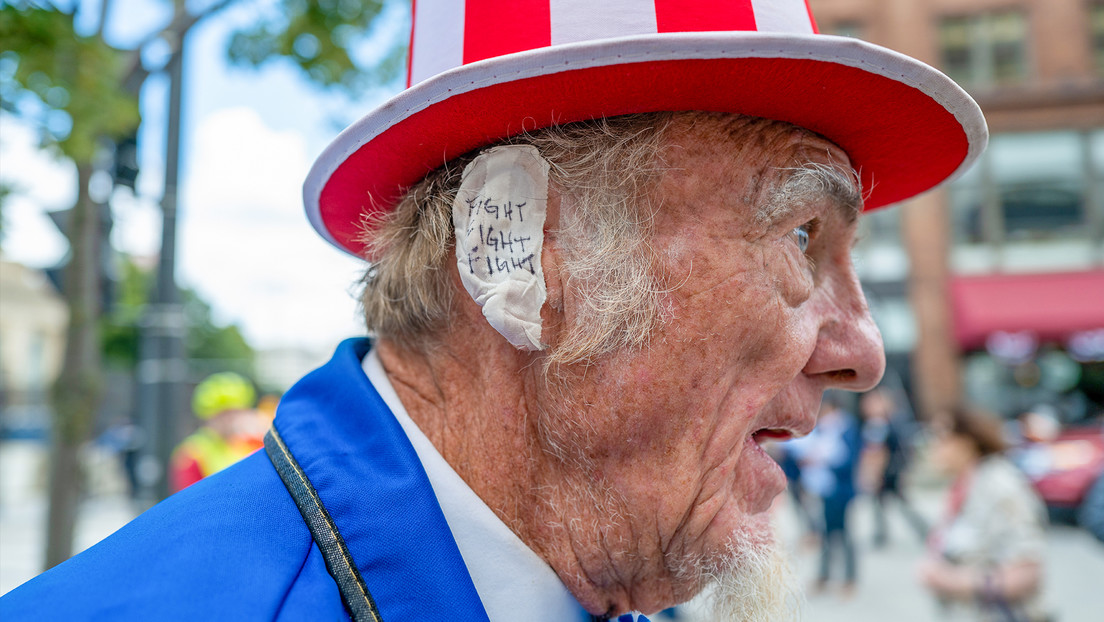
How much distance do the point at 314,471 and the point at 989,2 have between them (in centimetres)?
2105

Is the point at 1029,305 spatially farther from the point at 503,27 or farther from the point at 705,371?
the point at 503,27

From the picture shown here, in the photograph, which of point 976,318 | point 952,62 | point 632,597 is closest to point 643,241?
point 632,597

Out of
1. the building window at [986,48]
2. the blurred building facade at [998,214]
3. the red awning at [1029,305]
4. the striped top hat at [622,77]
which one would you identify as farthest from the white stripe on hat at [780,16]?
the building window at [986,48]

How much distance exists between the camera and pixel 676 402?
4.25ft

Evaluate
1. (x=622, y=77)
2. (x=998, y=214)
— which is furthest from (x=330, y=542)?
(x=998, y=214)

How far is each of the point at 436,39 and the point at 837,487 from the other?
694 cm

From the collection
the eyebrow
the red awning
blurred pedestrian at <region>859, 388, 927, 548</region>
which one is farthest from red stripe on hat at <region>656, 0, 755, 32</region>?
the red awning

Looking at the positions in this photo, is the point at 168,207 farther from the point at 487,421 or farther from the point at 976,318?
the point at 976,318

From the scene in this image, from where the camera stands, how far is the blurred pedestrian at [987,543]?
4422 mm

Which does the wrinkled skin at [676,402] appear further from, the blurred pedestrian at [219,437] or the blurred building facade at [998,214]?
the blurred building facade at [998,214]

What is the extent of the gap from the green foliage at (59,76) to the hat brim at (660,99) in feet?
9.36

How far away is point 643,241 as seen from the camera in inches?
52.9

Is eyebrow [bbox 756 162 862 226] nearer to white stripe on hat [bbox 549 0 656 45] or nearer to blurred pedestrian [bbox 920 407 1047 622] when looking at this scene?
white stripe on hat [bbox 549 0 656 45]

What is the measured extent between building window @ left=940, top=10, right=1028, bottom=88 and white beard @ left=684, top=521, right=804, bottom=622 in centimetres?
1962
